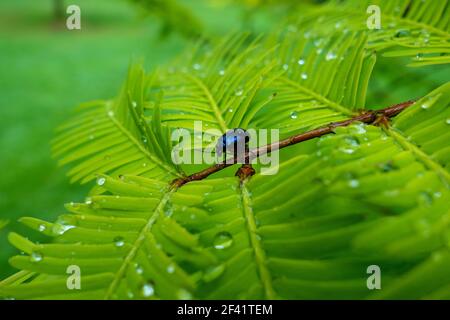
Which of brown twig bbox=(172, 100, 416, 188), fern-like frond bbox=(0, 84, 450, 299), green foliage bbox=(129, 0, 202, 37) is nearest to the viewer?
fern-like frond bbox=(0, 84, 450, 299)

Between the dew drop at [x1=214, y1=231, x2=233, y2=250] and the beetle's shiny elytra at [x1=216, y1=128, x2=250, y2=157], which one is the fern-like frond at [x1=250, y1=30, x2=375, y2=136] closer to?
the beetle's shiny elytra at [x1=216, y1=128, x2=250, y2=157]

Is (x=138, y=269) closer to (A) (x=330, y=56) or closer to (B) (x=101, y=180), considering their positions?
(B) (x=101, y=180)

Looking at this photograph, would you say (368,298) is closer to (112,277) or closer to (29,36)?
(112,277)

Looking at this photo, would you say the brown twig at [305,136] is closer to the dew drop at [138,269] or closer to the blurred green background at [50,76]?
the dew drop at [138,269]

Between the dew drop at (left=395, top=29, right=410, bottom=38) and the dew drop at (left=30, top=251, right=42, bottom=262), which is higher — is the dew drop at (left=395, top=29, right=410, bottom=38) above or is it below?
above

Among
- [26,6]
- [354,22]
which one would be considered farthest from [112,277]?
[26,6]

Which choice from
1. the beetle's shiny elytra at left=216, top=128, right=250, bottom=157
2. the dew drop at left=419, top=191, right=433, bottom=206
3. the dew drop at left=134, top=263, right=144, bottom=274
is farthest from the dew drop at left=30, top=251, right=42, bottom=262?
the dew drop at left=419, top=191, right=433, bottom=206

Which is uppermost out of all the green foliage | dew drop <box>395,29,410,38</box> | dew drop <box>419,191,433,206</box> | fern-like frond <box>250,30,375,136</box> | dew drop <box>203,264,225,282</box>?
the green foliage
